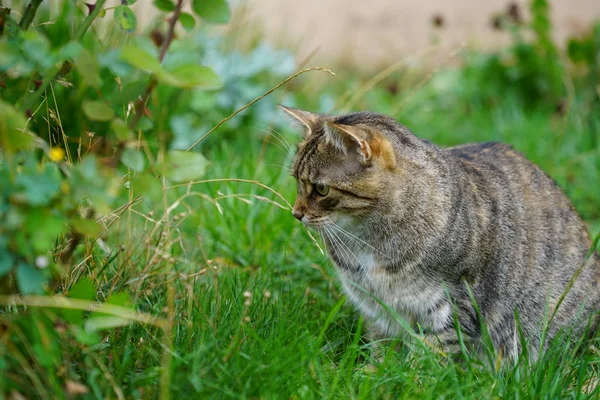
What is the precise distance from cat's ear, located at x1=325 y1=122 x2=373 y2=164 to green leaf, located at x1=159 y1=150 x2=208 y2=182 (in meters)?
0.61

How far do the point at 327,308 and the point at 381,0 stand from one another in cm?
440

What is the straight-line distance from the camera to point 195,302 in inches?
92.3

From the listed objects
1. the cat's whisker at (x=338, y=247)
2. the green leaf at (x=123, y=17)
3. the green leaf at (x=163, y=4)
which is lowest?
the cat's whisker at (x=338, y=247)

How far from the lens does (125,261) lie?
235cm

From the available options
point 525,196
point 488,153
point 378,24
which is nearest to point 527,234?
point 525,196

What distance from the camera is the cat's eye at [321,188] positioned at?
8.30 ft

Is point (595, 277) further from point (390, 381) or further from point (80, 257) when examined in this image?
point (80, 257)

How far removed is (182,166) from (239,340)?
0.56 metres

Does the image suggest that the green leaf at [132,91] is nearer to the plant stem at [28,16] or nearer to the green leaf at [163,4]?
the green leaf at [163,4]

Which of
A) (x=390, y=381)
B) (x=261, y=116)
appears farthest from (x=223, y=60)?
(x=390, y=381)

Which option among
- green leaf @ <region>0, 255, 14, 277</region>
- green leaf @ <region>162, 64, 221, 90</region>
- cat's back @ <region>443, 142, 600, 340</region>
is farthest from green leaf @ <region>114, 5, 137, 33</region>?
cat's back @ <region>443, 142, 600, 340</region>

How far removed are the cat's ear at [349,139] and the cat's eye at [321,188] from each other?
0.15 m

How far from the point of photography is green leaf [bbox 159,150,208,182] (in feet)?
5.92

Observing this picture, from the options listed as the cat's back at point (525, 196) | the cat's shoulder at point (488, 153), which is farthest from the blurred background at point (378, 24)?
the cat's back at point (525, 196)
